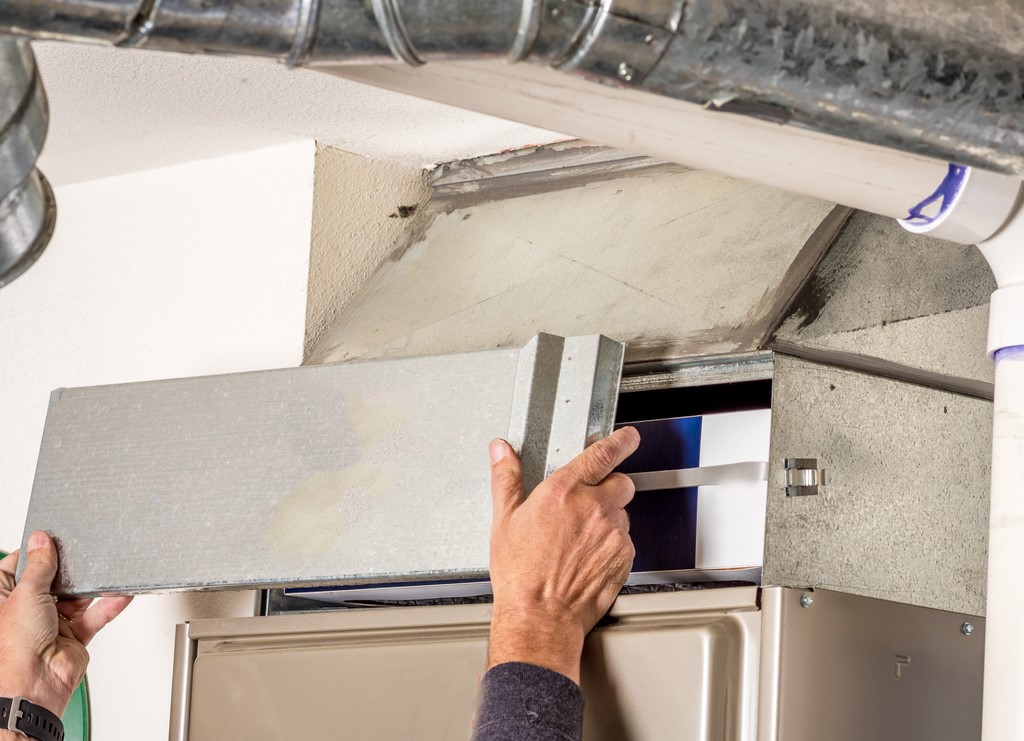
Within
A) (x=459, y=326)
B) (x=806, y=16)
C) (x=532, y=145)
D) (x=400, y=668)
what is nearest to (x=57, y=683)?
(x=400, y=668)

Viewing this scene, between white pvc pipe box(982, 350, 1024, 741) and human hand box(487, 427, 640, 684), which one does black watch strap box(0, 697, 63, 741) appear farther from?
white pvc pipe box(982, 350, 1024, 741)

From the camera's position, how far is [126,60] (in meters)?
1.60

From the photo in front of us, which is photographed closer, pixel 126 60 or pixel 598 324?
pixel 598 324

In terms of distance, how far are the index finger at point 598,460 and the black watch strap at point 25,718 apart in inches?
31.1

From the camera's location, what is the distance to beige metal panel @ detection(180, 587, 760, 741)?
117cm

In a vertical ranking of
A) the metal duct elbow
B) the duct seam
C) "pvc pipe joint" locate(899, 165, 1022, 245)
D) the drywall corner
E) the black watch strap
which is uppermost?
the drywall corner

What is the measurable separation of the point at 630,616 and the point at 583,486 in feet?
0.46

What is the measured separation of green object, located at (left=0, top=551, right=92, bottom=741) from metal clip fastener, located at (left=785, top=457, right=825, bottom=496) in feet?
3.78

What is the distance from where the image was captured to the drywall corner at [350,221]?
5.85 ft

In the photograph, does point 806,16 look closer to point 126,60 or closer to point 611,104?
point 611,104

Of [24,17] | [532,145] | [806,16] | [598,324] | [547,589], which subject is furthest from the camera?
[532,145]

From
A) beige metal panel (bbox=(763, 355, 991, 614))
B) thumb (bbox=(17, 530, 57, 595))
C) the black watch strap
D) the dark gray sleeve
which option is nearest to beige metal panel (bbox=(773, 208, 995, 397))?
beige metal panel (bbox=(763, 355, 991, 614))

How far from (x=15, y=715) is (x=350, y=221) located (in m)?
0.80

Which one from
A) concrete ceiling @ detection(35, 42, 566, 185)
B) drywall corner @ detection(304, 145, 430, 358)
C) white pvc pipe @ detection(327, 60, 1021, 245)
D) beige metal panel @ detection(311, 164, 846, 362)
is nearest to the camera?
white pvc pipe @ detection(327, 60, 1021, 245)
